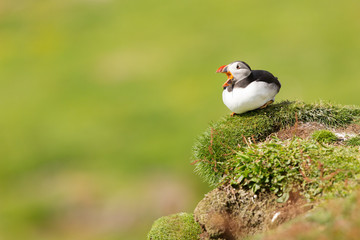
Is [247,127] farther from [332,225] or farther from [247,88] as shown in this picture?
[332,225]

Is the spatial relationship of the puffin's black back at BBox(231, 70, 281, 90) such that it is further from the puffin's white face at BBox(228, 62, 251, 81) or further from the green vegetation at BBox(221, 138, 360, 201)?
the green vegetation at BBox(221, 138, 360, 201)

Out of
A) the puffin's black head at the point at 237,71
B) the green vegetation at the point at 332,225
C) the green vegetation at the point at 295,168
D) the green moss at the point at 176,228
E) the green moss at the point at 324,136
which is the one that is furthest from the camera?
the puffin's black head at the point at 237,71

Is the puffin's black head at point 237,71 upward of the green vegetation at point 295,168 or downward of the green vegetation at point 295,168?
upward

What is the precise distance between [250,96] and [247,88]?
11 centimetres

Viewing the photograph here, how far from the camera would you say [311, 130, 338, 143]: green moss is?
545 centimetres

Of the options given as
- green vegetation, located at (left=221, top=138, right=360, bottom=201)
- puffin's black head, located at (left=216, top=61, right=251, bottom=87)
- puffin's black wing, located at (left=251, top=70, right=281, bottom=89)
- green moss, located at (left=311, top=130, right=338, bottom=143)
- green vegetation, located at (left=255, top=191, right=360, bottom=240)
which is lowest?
green vegetation, located at (left=255, top=191, right=360, bottom=240)

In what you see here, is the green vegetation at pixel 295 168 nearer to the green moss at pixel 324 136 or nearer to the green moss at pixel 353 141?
the green moss at pixel 324 136

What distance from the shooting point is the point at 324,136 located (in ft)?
18.0

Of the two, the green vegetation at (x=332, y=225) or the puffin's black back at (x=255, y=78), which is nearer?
the green vegetation at (x=332, y=225)

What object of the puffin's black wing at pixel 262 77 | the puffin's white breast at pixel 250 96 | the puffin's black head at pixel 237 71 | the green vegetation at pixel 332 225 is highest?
the puffin's black head at pixel 237 71

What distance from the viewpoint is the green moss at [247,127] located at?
18.2 feet

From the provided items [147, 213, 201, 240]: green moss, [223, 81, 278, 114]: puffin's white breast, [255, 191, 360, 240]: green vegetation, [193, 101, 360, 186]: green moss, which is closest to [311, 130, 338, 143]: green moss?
[193, 101, 360, 186]: green moss

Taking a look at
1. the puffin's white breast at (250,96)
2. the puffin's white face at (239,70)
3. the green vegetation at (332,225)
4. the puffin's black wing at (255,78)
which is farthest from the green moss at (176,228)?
the green vegetation at (332,225)

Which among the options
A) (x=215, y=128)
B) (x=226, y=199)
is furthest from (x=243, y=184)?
(x=215, y=128)
